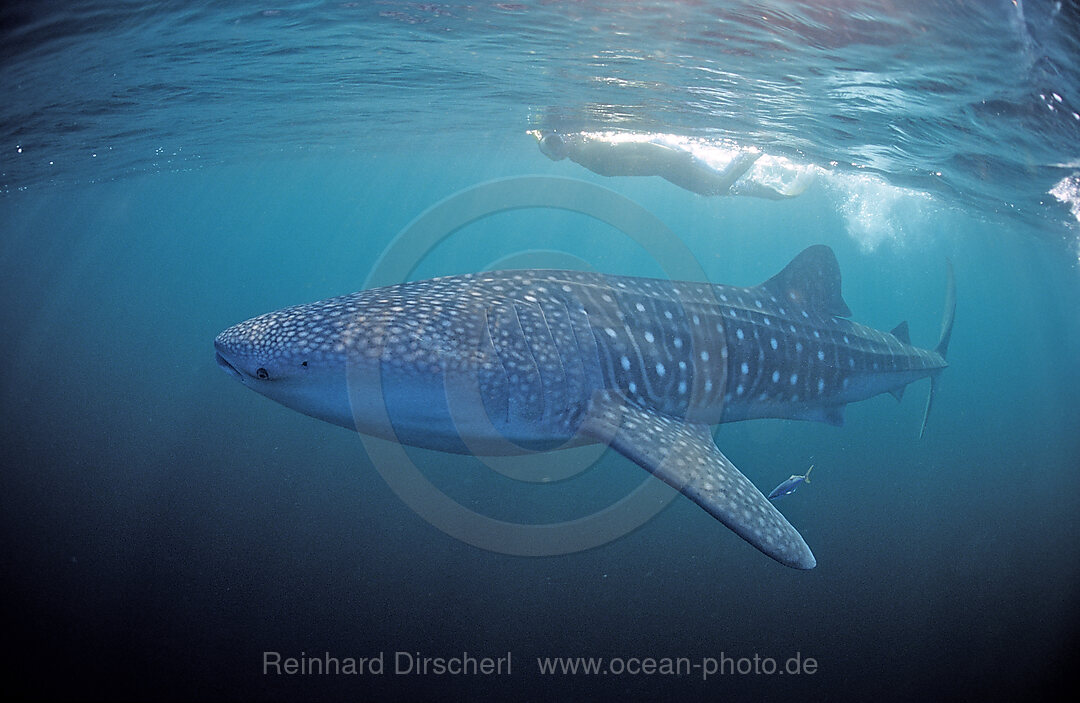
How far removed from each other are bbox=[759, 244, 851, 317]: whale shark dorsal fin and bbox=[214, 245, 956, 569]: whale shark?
2.76ft

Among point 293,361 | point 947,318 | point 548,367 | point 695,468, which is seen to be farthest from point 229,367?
point 947,318

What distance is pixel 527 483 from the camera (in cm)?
952

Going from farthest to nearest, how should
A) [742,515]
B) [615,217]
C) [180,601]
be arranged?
[615,217] < [180,601] < [742,515]

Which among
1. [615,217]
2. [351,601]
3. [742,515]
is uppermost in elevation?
[615,217]

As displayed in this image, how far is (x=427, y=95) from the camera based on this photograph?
15.0m

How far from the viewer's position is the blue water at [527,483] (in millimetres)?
5781

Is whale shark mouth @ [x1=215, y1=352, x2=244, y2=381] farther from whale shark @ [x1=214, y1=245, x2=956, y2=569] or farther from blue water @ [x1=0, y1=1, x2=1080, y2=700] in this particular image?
blue water @ [x1=0, y1=1, x2=1080, y2=700]

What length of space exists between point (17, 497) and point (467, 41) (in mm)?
10823

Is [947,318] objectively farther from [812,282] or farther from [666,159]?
[666,159]

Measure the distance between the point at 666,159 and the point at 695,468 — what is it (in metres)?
13.2

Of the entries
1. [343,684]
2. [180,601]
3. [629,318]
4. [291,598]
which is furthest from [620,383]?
[180,601]

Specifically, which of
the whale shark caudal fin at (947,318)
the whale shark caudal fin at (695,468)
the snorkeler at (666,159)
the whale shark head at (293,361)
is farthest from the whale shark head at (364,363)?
the snorkeler at (666,159)

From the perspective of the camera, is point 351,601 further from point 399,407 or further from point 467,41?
point 467,41

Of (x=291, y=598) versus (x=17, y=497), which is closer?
(x=291, y=598)
